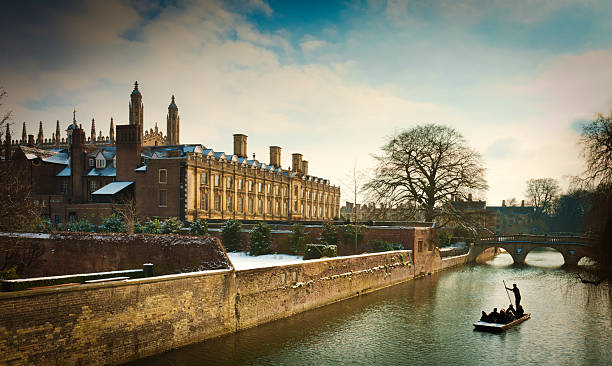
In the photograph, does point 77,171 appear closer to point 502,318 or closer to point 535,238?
point 502,318

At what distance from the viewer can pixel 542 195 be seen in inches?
3501

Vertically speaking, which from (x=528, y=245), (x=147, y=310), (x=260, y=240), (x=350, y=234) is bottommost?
(x=528, y=245)

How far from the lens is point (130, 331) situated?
1370 centimetres

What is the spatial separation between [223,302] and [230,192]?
107 ft

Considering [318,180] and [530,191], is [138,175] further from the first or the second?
[530,191]

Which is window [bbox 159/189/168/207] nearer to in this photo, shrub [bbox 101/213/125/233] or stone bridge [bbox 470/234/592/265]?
shrub [bbox 101/213/125/233]

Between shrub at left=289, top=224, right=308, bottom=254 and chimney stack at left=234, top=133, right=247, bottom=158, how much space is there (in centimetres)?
2261

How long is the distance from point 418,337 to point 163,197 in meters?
30.5

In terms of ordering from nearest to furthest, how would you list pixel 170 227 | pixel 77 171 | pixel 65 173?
pixel 170 227 → pixel 77 171 → pixel 65 173

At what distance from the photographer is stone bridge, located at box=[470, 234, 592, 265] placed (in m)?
44.2

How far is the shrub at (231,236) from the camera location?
121ft

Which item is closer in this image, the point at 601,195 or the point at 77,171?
the point at 601,195

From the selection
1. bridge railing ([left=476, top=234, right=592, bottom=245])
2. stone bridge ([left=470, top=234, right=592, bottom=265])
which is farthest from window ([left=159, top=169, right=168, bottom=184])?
bridge railing ([left=476, top=234, right=592, bottom=245])

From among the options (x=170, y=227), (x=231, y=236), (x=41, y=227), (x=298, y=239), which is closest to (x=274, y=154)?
(x=231, y=236)
